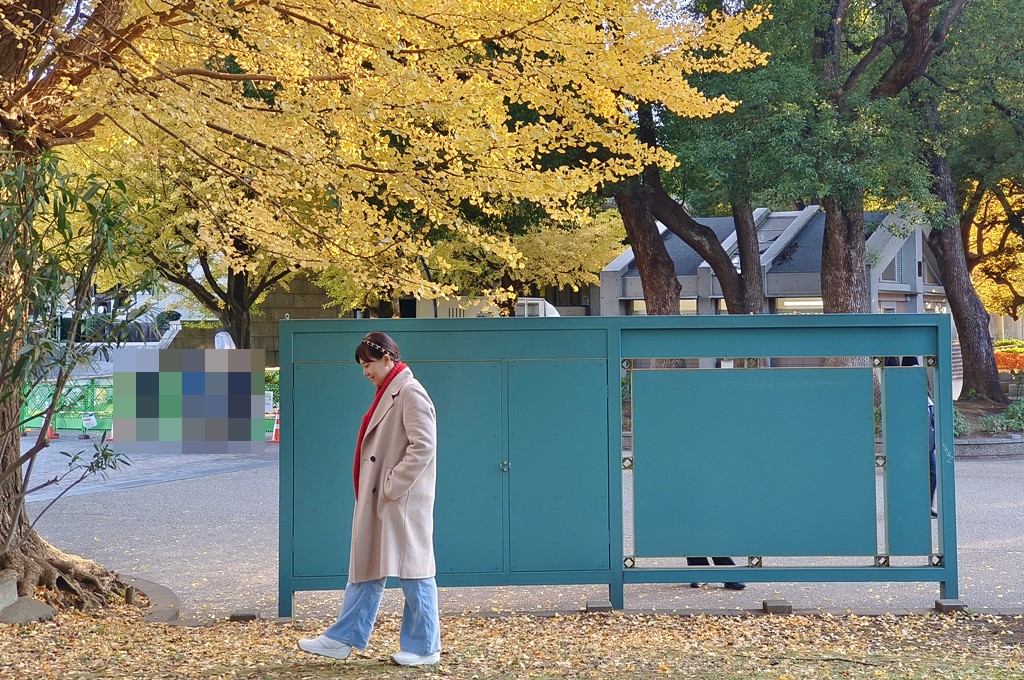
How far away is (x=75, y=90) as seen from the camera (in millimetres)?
7781

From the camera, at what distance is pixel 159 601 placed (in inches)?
323

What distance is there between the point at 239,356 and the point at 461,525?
10.2 meters

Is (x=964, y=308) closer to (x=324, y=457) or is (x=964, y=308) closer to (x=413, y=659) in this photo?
(x=324, y=457)

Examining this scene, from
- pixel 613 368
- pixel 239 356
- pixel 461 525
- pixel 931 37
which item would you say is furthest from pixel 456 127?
pixel 931 37

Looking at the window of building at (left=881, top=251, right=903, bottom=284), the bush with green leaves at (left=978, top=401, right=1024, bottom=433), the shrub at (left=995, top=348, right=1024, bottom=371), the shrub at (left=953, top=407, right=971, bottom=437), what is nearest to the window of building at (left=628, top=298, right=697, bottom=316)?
the window of building at (left=881, top=251, right=903, bottom=284)

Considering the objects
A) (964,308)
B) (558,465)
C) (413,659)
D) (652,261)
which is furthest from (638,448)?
(964,308)

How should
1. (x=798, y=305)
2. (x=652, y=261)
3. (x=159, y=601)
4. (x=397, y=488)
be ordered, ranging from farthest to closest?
(x=798, y=305) < (x=652, y=261) < (x=159, y=601) < (x=397, y=488)

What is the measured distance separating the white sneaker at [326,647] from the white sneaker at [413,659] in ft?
0.87

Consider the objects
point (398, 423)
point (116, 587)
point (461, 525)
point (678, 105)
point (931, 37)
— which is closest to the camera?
point (398, 423)

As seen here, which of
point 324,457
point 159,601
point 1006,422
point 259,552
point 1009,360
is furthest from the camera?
point 1009,360

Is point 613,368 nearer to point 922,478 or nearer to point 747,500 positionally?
point 747,500

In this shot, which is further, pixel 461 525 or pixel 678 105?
pixel 678 105

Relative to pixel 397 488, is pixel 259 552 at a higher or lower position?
lower

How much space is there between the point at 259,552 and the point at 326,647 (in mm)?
4684
